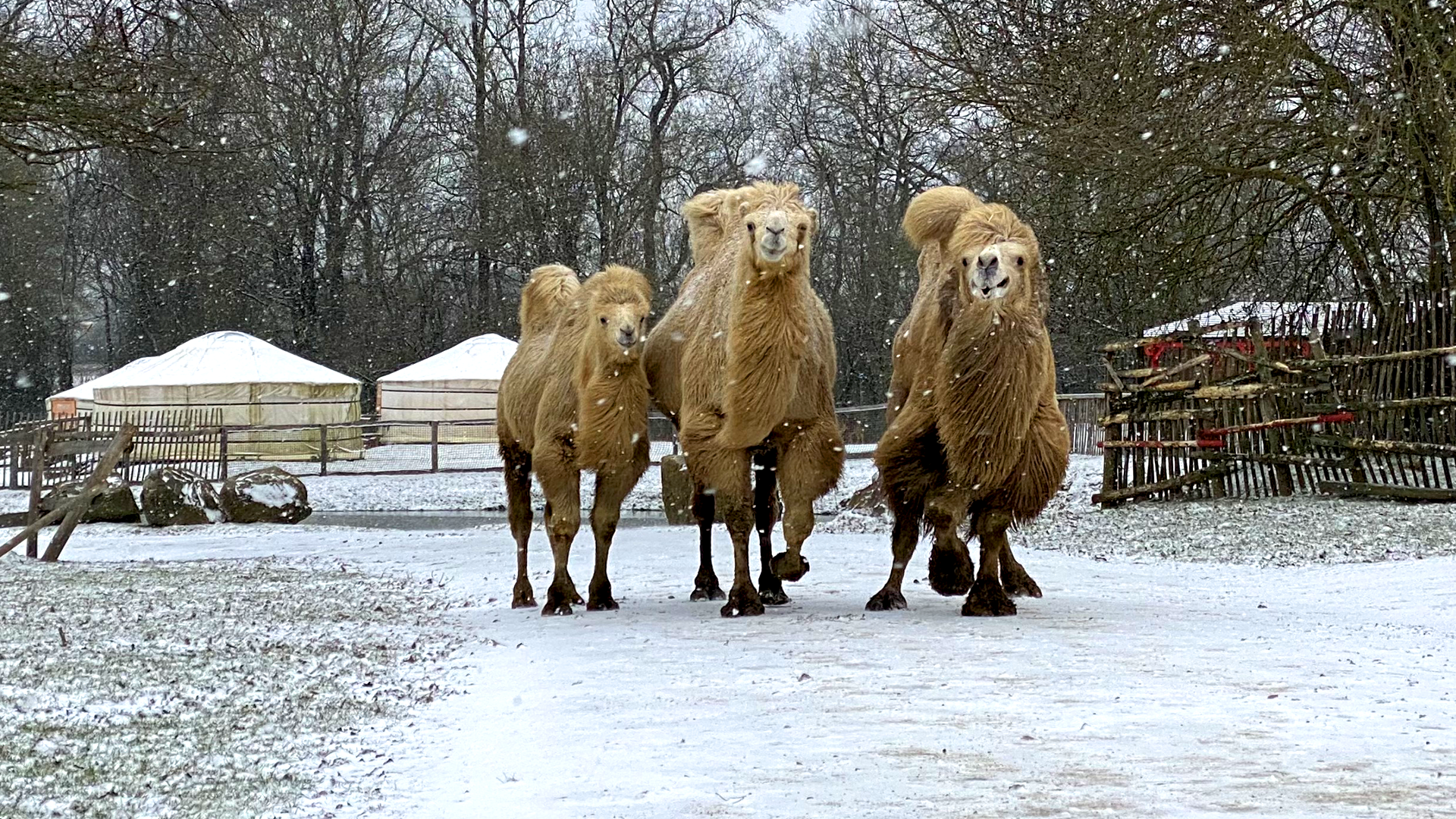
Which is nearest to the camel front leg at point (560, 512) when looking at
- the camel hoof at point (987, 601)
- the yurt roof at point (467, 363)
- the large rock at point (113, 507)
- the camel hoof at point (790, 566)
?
the camel hoof at point (790, 566)

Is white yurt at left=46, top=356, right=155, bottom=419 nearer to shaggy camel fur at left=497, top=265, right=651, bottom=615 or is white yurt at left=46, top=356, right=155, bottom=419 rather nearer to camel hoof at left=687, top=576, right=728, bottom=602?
shaggy camel fur at left=497, top=265, right=651, bottom=615

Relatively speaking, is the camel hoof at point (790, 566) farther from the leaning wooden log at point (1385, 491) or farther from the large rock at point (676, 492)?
the large rock at point (676, 492)

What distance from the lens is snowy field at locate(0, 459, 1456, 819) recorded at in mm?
4102

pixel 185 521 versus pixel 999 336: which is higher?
pixel 999 336

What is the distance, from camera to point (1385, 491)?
1515 centimetres

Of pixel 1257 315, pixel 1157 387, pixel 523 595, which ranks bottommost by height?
pixel 523 595

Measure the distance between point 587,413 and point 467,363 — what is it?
33.2 metres

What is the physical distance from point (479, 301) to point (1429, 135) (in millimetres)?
33475

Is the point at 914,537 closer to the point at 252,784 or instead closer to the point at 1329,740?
the point at 1329,740

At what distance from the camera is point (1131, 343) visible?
→ 59.1ft

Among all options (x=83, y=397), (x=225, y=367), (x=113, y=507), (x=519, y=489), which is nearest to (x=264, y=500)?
(x=113, y=507)

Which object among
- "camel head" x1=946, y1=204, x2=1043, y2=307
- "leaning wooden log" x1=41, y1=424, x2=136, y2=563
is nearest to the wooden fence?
"leaning wooden log" x1=41, y1=424, x2=136, y2=563

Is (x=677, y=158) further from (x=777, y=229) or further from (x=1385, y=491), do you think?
(x=777, y=229)

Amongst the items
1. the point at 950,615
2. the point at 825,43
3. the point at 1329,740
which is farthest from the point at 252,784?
the point at 825,43
